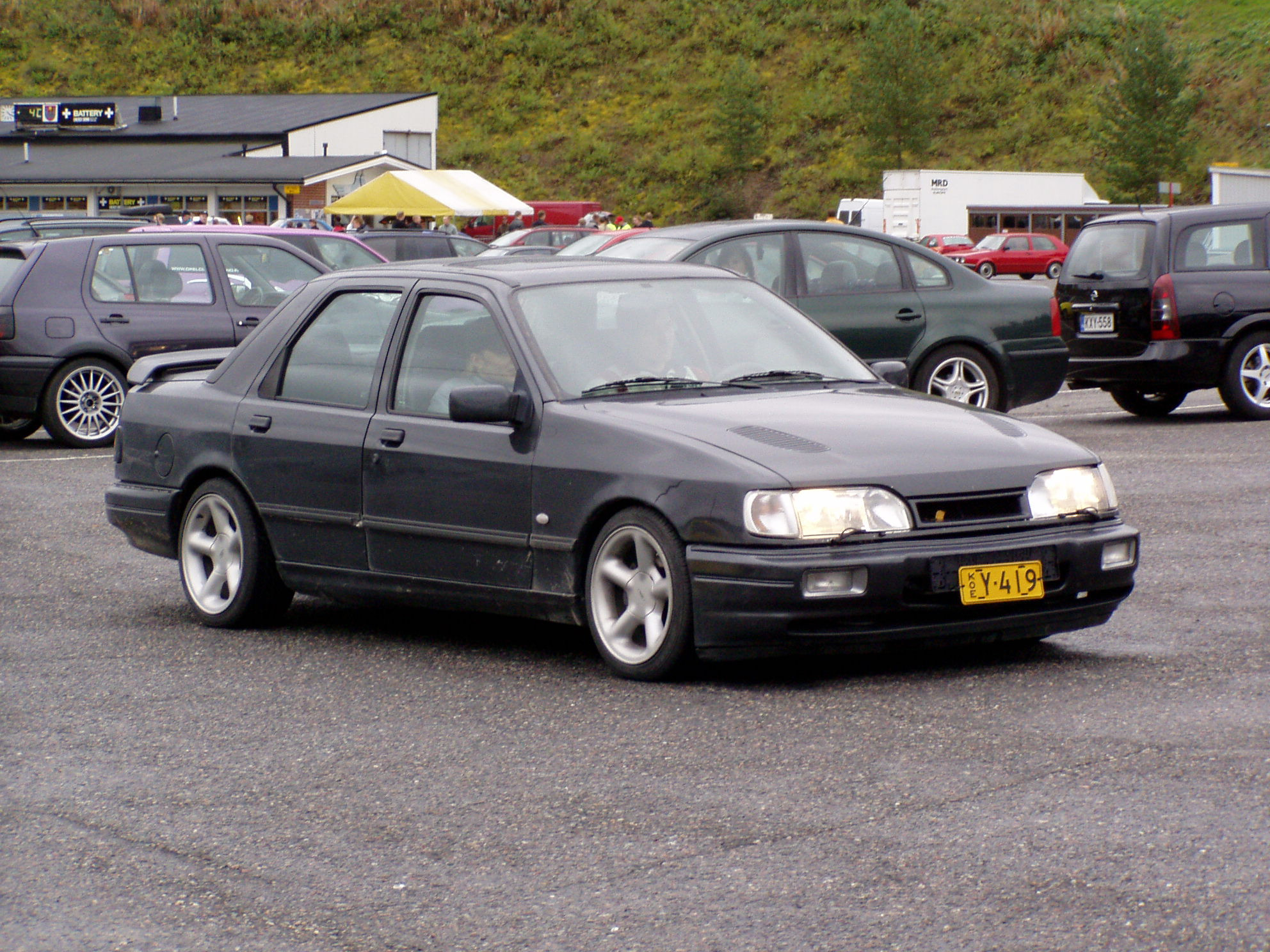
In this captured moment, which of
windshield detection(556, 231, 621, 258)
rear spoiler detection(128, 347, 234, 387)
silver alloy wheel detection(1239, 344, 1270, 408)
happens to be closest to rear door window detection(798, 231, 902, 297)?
windshield detection(556, 231, 621, 258)

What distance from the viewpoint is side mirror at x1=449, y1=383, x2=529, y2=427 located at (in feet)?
20.9

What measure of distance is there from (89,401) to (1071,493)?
34.0 ft

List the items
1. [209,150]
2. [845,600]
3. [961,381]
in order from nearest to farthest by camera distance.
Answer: [845,600] < [961,381] < [209,150]

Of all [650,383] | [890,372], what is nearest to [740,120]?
[890,372]

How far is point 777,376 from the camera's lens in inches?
Answer: 272

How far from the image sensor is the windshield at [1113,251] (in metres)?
14.9

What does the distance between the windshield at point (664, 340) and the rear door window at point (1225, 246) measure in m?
8.42

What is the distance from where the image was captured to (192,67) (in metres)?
93.1

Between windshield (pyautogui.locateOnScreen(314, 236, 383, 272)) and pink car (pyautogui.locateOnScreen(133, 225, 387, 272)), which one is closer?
pink car (pyautogui.locateOnScreen(133, 225, 387, 272))

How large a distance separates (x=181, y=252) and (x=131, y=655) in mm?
8783

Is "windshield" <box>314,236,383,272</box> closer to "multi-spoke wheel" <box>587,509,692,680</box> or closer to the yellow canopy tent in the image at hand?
"multi-spoke wheel" <box>587,509,692,680</box>

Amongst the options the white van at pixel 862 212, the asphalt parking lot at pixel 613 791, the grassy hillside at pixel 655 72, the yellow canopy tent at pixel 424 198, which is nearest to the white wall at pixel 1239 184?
the white van at pixel 862 212

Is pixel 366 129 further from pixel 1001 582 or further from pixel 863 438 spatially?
pixel 1001 582

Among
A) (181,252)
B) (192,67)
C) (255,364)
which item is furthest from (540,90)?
(255,364)
